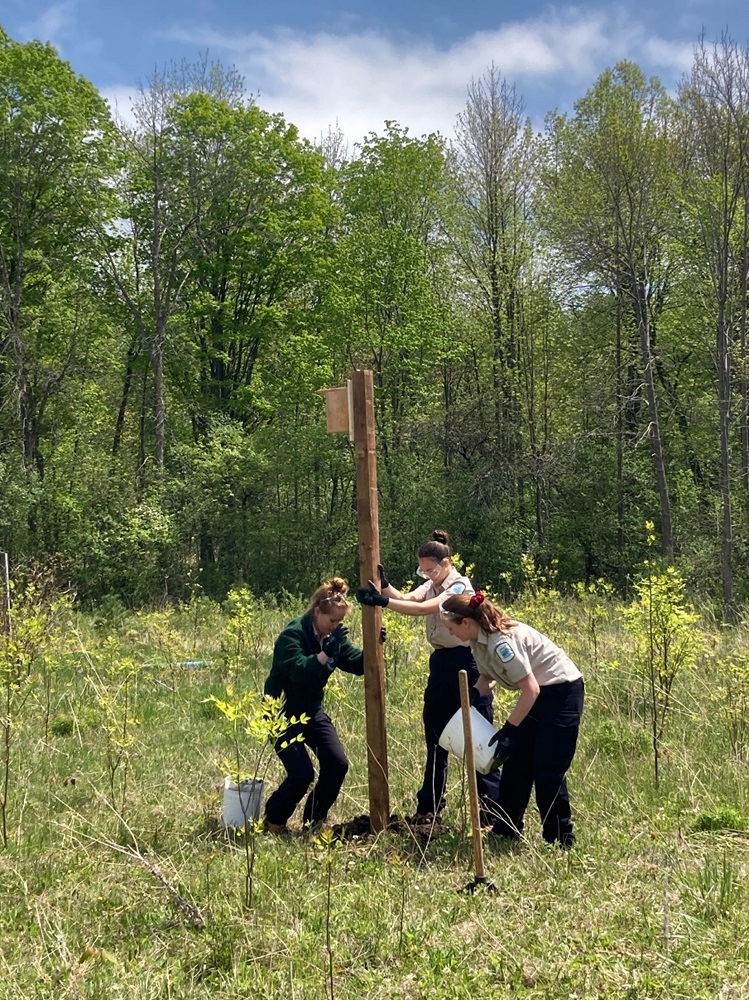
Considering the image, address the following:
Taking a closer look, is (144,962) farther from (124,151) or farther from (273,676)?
(124,151)

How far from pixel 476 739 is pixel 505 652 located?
0.52 meters

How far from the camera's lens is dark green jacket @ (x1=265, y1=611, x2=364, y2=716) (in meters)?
4.45

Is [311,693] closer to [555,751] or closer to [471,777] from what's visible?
[471,777]

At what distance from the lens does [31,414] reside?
64.4ft

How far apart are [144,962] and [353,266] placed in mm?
18209

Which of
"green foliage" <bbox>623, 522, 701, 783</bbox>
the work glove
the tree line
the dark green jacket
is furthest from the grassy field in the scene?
the tree line

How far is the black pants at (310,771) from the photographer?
4504 mm

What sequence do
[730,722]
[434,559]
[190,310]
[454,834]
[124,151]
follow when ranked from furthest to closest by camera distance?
1. [190,310]
2. [124,151]
3. [730,722]
4. [434,559]
5. [454,834]

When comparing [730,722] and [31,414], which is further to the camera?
[31,414]

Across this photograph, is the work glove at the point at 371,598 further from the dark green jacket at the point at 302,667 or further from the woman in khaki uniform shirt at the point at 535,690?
the dark green jacket at the point at 302,667

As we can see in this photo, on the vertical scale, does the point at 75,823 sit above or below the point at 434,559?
below

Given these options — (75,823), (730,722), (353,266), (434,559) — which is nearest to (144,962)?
(75,823)

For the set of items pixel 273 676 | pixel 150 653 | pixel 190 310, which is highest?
pixel 190 310

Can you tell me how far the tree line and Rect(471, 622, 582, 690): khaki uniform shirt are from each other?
41.9ft
